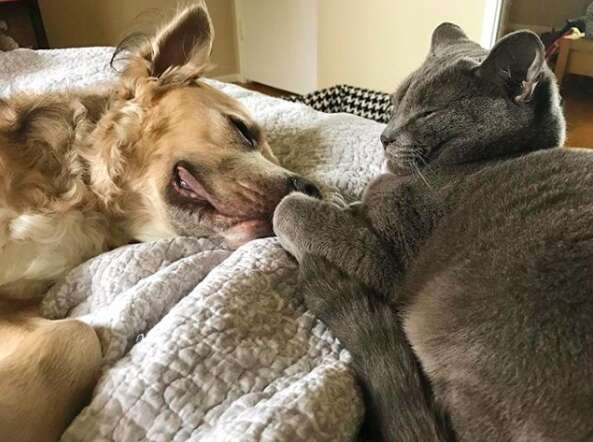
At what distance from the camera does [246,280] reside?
976mm

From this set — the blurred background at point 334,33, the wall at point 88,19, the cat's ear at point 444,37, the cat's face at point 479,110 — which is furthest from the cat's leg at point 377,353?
the wall at point 88,19

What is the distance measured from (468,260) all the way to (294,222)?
332 millimetres

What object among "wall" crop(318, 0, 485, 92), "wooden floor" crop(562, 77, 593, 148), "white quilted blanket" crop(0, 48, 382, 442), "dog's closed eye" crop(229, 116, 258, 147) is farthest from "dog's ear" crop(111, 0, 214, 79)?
"wall" crop(318, 0, 485, 92)

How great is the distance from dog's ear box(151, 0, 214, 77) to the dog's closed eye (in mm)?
180

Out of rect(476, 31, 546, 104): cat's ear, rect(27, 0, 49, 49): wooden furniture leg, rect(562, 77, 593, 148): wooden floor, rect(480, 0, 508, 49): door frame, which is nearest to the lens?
rect(476, 31, 546, 104): cat's ear

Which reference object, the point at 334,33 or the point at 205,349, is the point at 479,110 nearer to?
the point at 205,349

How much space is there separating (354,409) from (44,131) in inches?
36.2

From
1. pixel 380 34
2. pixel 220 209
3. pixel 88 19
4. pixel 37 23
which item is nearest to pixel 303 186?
pixel 220 209

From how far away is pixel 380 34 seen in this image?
3822 millimetres

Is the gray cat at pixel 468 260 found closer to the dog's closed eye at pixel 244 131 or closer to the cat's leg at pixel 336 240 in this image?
the cat's leg at pixel 336 240

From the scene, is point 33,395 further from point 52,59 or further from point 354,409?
point 52,59

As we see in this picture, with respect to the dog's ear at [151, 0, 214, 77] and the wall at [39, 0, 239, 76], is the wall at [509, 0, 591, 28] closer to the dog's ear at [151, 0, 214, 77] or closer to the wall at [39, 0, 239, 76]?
the wall at [39, 0, 239, 76]

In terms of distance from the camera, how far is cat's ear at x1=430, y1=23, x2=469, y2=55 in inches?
55.1

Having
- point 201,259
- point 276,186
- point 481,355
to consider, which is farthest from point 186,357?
point 276,186
